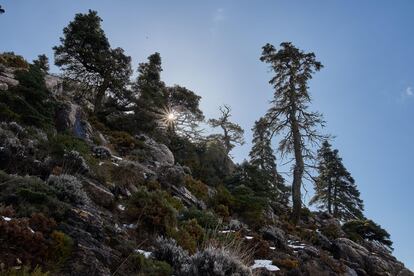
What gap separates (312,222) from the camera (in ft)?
72.2

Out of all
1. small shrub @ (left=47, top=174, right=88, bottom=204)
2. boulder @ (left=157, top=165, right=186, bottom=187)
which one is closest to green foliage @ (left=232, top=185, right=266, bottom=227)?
boulder @ (left=157, top=165, right=186, bottom=187)

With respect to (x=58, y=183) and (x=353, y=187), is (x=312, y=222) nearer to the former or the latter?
(x=353, y=187)

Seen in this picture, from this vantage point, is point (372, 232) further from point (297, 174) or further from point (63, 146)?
point (63, 146)

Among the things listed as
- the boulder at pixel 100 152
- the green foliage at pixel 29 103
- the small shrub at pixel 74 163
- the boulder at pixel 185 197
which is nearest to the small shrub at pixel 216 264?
the small shrub at pixel 74 163

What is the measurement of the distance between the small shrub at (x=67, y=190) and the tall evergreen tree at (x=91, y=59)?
17.5m

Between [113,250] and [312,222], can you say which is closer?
[113,250]

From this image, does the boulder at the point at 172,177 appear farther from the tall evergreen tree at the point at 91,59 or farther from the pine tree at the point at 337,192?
the pine tree at the point at 337,192

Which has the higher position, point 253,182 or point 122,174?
point 253,182

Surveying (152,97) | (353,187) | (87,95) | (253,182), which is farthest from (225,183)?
(353,187)

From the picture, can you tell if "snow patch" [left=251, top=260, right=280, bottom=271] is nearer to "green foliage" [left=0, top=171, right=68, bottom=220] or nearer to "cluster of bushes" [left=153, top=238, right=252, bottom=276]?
→ "cluster of bushes" [left=153, top=238, right=252, bottom=276]

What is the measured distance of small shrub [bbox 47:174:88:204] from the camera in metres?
8.05

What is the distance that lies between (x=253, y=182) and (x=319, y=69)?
9.55m

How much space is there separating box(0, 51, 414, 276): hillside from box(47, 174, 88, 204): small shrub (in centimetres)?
2

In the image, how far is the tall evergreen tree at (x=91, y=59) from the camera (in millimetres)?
25922
